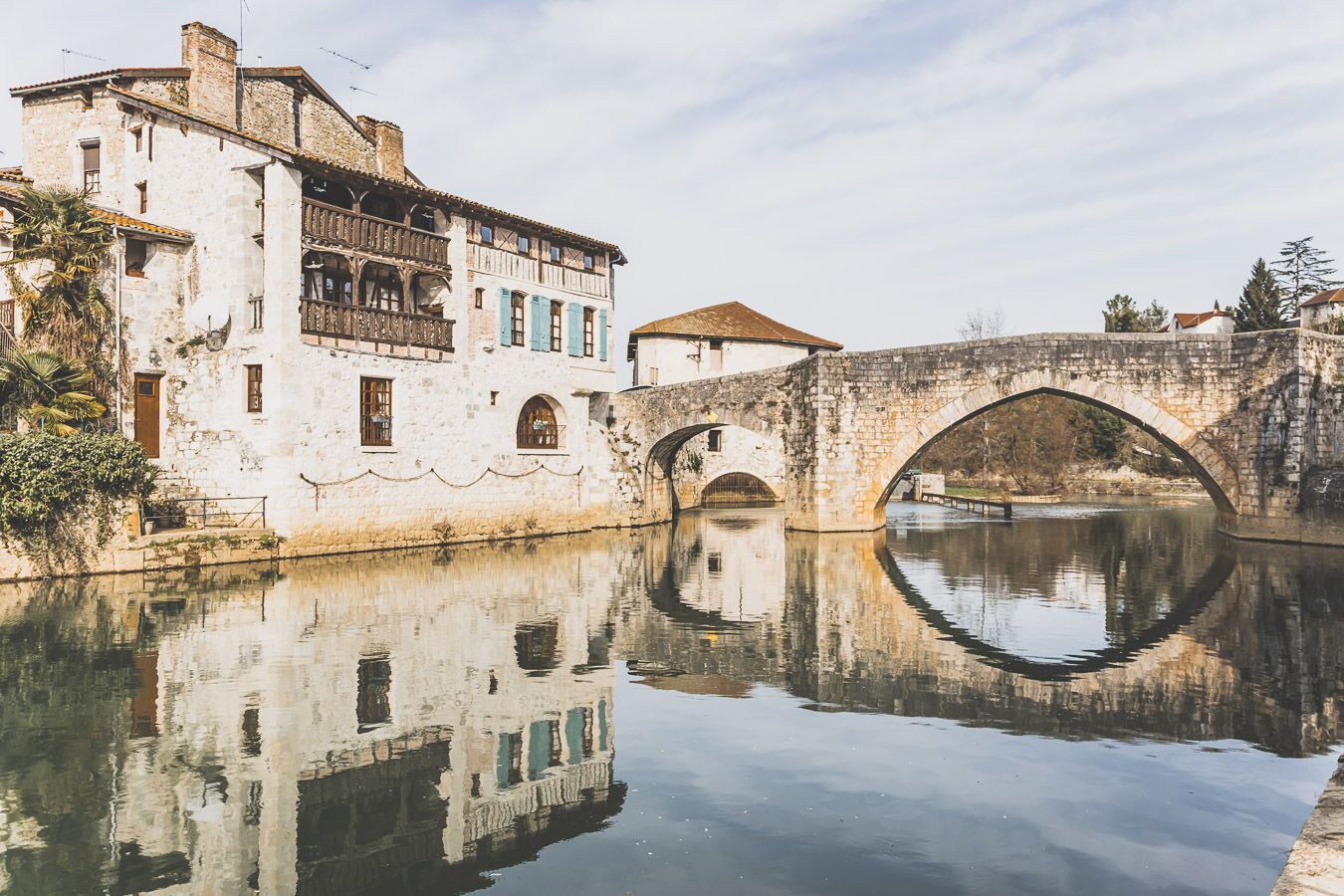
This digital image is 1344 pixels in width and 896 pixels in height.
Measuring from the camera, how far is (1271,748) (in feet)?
25.2

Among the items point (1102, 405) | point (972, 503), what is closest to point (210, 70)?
point (1102, 405)

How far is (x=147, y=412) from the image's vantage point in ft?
69.5

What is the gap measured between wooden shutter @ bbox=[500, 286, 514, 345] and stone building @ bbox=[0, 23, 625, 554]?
4 centimetres

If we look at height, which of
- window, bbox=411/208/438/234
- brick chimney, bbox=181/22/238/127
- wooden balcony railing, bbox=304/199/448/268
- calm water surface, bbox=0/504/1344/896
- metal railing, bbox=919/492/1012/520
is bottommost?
calm water surface, bbox=0/504/1344/896

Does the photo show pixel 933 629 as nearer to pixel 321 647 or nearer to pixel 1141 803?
pixel 1141 803

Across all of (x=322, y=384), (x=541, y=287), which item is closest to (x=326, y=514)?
(x=322, y=384)

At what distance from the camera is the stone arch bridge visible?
74.2 ft

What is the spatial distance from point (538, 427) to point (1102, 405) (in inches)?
617

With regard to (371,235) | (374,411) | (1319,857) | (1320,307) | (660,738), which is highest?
(1320,307)

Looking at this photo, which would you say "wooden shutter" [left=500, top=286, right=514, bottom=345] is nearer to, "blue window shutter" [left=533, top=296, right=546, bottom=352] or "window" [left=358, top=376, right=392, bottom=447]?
"blue window shutter" [left=533, top=296, right=546, bottom=352]

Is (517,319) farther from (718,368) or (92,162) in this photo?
(718,368)

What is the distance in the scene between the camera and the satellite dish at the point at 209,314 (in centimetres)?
2085

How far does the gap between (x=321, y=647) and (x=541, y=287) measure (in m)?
17.4

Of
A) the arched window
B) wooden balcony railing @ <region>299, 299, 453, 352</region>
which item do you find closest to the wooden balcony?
the arched window
